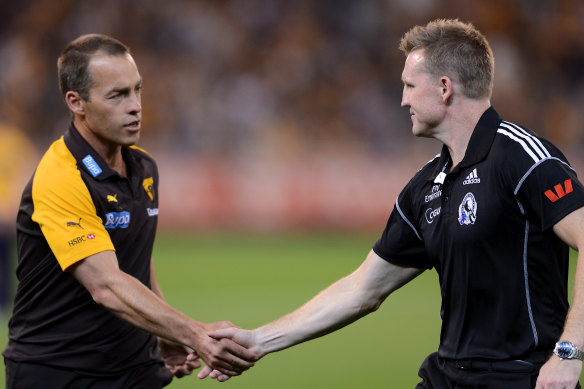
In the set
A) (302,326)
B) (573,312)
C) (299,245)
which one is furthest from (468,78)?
(299,245)

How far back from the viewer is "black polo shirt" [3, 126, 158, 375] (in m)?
4.76

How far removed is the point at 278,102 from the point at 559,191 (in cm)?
1590

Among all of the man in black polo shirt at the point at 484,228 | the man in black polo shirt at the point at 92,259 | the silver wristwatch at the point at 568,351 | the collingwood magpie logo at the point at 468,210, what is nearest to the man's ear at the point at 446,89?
the man in black polo shirt at the point at 484,228

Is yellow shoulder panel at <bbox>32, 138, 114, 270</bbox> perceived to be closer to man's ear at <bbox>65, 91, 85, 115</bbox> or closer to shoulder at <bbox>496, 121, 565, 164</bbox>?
man's ear at <bbox>65, 91, 85, 115</bbox>

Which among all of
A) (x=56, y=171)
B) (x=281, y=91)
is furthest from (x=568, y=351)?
(x=281, y=91)

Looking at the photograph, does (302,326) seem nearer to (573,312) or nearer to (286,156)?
(573,312)

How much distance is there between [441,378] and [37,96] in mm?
16071

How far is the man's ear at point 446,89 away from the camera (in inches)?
176

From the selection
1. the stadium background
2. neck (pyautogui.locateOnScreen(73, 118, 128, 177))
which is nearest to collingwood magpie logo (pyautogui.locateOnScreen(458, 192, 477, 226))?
neck (pyautogui.locateOnScreen(73, 118, 128, 177))

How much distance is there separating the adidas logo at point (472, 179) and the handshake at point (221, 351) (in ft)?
5.46

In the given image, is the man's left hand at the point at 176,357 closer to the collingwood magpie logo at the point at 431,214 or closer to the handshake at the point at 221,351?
the handshake at the point at 221,351

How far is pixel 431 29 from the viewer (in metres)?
4.57

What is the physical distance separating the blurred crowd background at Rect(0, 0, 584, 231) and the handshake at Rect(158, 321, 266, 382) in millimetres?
12457

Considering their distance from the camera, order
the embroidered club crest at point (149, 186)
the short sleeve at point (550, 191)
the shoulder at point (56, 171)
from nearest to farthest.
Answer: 1. the short sleeve at point (550, 191)
2. the shoulder at point (56, 171)
3. the embroidered club crest at point (149, 186)
